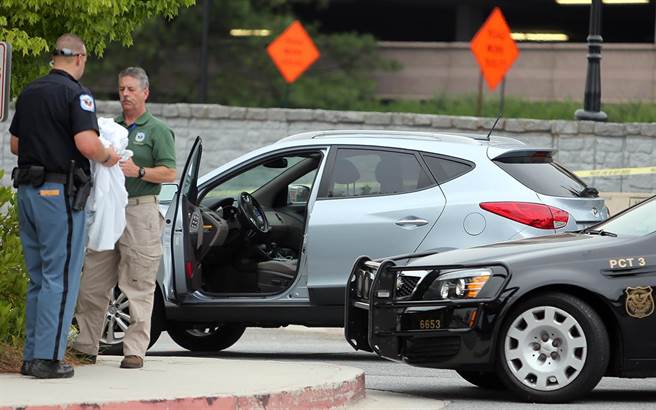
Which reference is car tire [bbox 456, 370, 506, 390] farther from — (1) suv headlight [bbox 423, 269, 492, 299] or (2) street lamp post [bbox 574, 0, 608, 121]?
(2) street lamp post [bbox 574, 0, 608, 121]

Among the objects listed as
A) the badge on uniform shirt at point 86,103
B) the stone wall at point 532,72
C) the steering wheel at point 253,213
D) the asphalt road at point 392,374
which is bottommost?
the asphalt road at point 392,374

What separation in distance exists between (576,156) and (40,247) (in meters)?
13.0

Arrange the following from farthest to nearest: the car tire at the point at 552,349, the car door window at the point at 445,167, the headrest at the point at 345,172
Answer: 1. the headrest at the point at 345,172
2. the car door window at the point at 445,167
3. the car tire at the point at 552,349

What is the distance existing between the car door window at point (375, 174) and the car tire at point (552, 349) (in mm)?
2452

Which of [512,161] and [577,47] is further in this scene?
[577,47]

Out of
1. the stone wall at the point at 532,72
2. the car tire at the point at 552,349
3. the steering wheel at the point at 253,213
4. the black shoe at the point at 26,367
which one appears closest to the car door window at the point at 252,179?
the steering wheel at the point at 253,213

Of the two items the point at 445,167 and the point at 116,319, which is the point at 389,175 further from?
the point at 116,319

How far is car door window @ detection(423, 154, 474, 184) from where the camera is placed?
11406mm

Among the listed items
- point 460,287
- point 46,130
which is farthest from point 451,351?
point 46,130

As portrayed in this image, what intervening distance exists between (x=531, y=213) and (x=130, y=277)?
3.17 meters

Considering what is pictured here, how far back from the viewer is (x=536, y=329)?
912cm

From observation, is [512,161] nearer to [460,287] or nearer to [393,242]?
[393,242]

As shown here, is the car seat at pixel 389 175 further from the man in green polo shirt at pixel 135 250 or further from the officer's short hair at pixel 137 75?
the officer's short hair at pixel 137 75

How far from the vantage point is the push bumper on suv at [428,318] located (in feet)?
29.9
